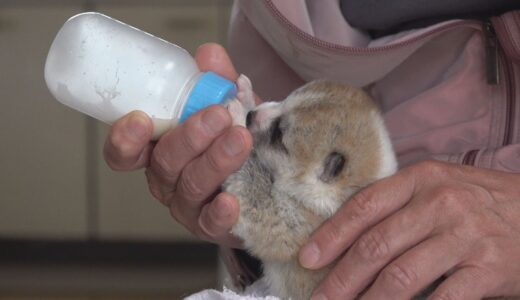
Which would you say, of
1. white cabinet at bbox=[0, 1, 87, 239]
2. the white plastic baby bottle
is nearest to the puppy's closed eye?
the white plastic baby bottle

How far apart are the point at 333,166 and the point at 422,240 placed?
0.53ft

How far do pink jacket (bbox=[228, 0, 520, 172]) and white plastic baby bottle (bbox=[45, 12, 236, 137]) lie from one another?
0.70 feet

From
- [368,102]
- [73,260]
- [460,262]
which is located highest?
[368,102]

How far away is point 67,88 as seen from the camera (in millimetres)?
1101

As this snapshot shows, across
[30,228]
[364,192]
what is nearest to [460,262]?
[364,192]

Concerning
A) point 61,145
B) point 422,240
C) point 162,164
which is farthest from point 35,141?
point 422,240

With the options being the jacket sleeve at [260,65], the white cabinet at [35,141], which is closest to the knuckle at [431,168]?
the jacket sleeve at [260,65]

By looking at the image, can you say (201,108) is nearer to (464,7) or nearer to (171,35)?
(464,7)

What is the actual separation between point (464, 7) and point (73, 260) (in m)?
2.37

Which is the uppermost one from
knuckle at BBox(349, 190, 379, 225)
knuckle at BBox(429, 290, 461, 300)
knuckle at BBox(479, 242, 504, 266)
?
knuckle at BBox(349, 190, 379, 225)

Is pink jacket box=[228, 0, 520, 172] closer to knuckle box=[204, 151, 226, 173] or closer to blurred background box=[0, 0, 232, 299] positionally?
knuckle box=[204, 151, 226, 173]

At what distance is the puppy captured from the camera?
3.65 ft

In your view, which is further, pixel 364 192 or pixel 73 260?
pixel 73 260

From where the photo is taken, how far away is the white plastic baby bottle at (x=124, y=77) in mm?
1066
